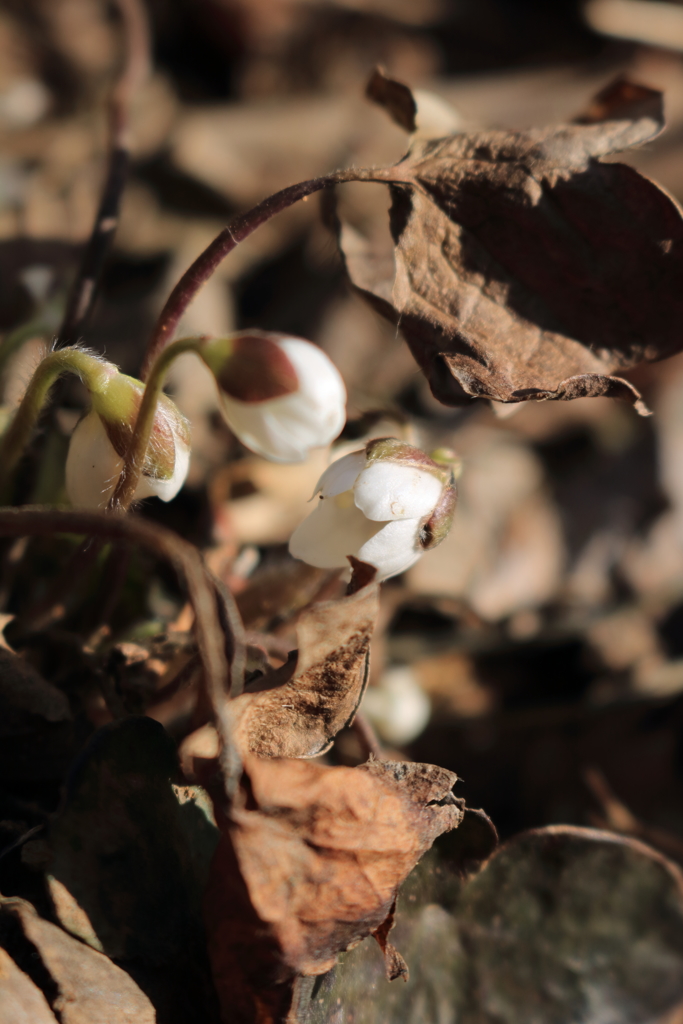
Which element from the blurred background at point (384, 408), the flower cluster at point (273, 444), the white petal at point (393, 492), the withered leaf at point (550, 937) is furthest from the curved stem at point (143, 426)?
the withered leaf at point (550, 937)

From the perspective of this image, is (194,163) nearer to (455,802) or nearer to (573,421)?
(573,421)

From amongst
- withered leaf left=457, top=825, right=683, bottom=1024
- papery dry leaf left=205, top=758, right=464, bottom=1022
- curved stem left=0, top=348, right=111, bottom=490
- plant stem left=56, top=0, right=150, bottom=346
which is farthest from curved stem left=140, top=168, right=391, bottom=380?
withered leaf left=457, top=825, right=683, bottom=1024

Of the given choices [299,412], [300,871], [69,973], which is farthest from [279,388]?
[69,973]

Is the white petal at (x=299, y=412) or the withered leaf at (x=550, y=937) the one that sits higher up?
the white petal at (x=299, y=412)

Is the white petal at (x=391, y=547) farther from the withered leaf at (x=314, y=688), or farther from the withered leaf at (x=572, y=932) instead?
the withered leaf at (x=572, y=932)

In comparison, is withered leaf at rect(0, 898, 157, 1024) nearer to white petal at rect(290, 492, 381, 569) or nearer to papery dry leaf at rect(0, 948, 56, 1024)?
papery dry leaf at rect(0, 948, 56, 1024)

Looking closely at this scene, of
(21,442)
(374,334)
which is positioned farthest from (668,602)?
(21,442)

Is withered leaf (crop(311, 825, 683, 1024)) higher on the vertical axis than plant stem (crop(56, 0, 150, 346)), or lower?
lower
